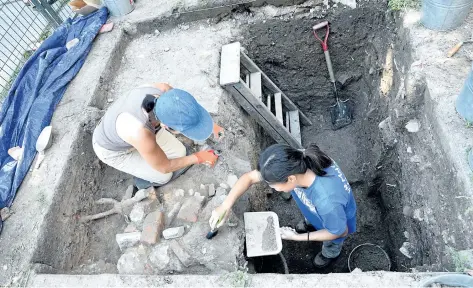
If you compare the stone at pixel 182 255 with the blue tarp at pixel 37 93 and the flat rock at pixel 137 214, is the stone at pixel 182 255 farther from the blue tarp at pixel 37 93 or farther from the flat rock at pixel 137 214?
the blue tarp at pixel 37 93

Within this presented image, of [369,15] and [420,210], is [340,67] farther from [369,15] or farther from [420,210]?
[420,210]

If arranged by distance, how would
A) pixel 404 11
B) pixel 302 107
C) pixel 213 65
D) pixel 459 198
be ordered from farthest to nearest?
pixel 302 107, pixel 213 65, pixel 404 11, pixel 459 198

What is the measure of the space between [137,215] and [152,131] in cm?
83

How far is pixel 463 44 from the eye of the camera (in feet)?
10.8

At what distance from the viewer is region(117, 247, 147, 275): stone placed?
285cm

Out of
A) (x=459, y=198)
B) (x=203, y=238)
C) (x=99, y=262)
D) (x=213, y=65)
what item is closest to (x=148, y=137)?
(x=203, y=238)

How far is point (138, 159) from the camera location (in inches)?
133

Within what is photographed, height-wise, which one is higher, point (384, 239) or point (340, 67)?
point (340, 67)

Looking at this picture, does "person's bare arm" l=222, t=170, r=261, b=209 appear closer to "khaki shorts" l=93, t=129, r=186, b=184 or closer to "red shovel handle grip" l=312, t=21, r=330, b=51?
"khaki shorts" l=93, t=129, r=186, b=184

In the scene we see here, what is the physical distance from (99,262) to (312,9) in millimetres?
3633

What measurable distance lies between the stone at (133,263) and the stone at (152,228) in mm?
104

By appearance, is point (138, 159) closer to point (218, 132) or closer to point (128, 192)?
point (128, 192)

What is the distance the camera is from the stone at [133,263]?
2852 millimetres

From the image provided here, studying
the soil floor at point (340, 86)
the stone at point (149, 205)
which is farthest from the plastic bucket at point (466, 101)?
the stone at point (149, 205)
